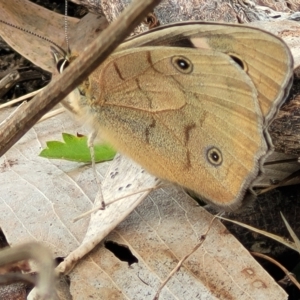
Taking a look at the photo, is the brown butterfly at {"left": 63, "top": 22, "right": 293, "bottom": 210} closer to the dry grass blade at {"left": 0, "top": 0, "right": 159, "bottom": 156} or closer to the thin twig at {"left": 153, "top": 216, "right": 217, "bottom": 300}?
the thin twig at {"left": 153, "top": 216, "right": 217, "bottom": 300}

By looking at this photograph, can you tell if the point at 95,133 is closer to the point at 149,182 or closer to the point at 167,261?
the point at 149,182

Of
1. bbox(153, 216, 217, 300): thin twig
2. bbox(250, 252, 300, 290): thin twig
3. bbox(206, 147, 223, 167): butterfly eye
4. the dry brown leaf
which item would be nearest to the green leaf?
the dry brown leaf

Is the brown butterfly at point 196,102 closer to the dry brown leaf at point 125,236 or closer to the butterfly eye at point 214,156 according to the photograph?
the butterfly eye at point 214,156

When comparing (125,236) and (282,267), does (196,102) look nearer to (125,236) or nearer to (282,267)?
(125,236)

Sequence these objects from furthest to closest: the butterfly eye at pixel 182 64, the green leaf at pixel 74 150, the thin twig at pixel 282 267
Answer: the green leaf at pixel 74 150, the butterfly eye at pixel 182 64, the thin twig at pixel 282 267

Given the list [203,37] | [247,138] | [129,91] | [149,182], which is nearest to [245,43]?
[203,37]

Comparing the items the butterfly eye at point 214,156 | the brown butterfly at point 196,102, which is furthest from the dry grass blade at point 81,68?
the butterfly eye at point 214,156
